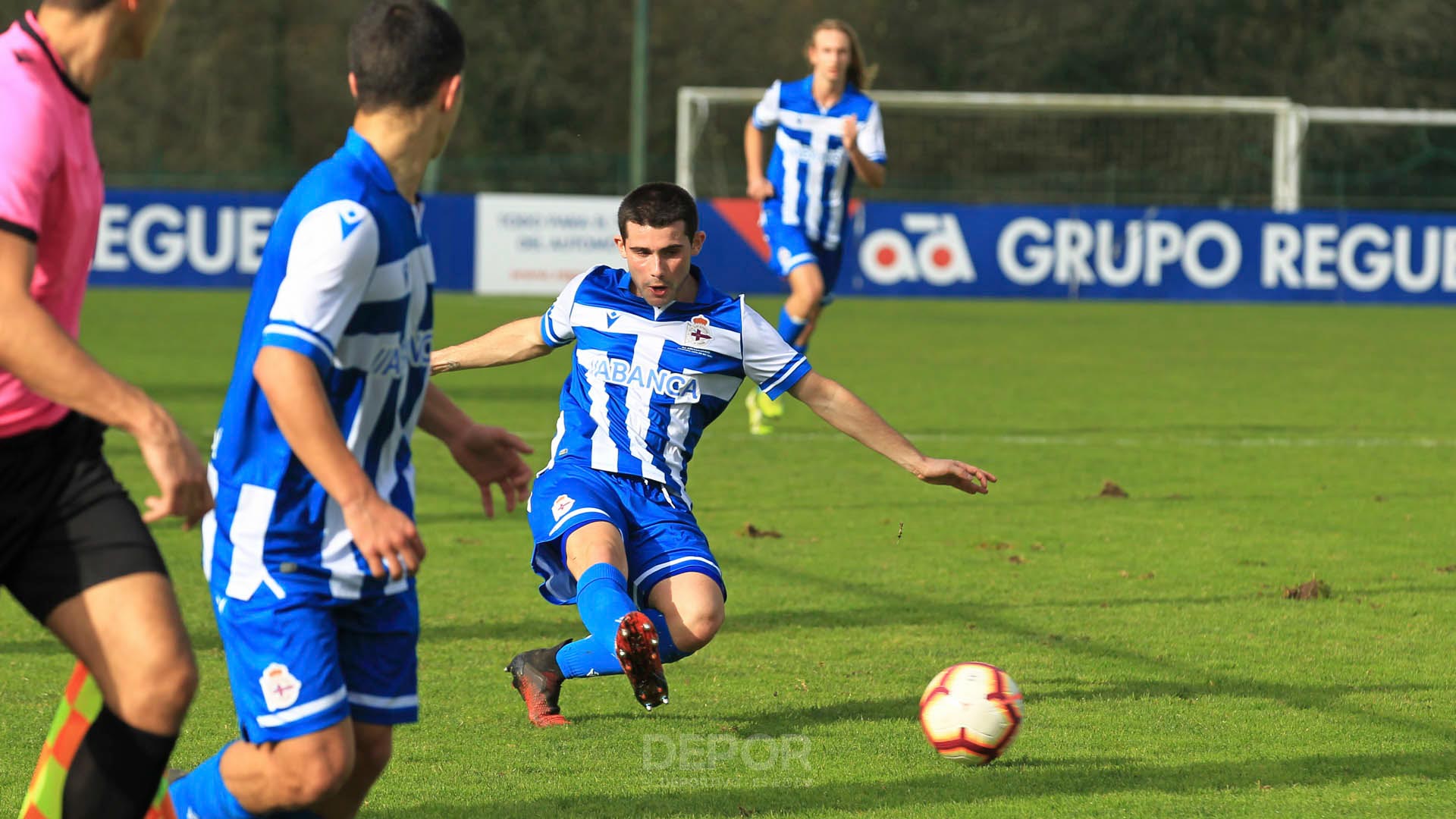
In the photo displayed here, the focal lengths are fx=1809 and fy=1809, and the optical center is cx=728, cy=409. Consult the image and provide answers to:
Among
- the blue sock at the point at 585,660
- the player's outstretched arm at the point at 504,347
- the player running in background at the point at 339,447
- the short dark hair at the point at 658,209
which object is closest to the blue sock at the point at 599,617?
the blue sock at the point at 585,660

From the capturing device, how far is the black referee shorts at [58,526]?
2.92m

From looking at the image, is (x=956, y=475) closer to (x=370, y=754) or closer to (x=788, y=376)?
(x=788, y=376)

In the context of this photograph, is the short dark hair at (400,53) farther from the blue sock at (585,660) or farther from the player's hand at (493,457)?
the blue sock at (585,660)

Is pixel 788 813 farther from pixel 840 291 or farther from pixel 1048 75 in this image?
pixel 1048 75

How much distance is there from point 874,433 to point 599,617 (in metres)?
0.83

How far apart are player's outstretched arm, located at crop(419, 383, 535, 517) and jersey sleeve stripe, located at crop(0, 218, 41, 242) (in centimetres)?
78

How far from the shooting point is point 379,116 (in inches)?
116

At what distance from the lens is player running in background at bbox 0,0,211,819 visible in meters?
2.84

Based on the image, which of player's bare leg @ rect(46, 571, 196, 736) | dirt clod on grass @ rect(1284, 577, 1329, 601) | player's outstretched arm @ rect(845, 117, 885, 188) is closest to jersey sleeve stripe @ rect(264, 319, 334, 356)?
player's bare leg @ rect(46, 571, 196, 736)

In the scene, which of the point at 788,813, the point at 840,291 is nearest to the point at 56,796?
the point at 788,813

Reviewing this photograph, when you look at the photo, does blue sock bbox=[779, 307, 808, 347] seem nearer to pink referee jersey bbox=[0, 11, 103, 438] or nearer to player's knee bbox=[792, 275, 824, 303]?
player's knee bbox=[792, 275, 824, 303]

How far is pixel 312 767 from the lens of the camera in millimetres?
2969

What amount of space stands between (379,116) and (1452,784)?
2.89m

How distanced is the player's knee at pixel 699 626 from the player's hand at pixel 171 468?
1947 millimetres
